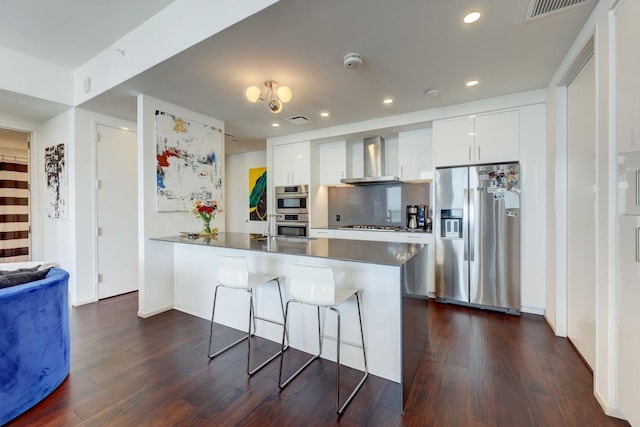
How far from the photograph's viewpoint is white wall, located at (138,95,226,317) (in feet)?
10.2

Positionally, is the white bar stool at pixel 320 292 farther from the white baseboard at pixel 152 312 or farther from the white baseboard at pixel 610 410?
the white baseboard at pixel 152 312

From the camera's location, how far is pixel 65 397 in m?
1.79

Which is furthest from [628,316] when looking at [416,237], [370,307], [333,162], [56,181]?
[56,181]

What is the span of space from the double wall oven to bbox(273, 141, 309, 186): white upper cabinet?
0.13 m

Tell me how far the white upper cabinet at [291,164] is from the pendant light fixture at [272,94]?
172 cm

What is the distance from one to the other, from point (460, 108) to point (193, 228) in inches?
154

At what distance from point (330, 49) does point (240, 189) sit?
4686 millimetres

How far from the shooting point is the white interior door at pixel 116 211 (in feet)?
12.3

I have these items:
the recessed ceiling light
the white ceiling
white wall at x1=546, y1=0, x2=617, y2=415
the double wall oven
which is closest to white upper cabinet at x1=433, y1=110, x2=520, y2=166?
the white ceiling

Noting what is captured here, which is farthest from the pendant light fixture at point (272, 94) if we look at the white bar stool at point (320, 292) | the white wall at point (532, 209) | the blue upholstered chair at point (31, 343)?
the white wall at point (532, 209)

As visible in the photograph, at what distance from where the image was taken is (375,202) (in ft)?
15.5

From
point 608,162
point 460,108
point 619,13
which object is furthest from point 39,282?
point 460,108

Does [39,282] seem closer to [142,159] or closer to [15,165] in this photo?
[142,159]

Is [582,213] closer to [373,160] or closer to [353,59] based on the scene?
[353,59]
